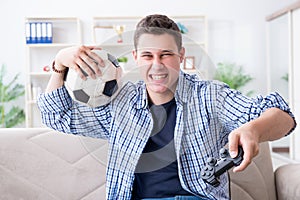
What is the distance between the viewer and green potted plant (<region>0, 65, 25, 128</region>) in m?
5.43

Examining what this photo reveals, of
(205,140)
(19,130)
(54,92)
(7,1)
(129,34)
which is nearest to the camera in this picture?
(129,34)

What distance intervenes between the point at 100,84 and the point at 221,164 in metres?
0.32

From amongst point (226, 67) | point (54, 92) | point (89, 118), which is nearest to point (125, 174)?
point (89, 118)

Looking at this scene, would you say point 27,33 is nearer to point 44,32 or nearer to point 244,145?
point 44,32

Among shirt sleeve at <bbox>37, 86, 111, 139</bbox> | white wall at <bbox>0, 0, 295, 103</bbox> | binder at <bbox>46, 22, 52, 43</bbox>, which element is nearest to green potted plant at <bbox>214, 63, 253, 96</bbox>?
white wall at <bbox>0, 0, 295, 103</bbox>

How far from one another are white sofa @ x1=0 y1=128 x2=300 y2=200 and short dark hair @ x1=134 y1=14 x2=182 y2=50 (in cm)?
74

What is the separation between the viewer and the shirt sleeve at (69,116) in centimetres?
125

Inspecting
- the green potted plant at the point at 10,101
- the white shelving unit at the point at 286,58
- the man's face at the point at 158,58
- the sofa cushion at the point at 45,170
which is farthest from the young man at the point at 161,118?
the green potted plant at the point at 10,101

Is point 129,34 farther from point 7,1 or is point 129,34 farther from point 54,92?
point 7,1

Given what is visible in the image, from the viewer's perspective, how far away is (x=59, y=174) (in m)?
1.59

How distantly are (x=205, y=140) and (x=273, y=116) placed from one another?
0.19m

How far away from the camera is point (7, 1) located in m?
5.72

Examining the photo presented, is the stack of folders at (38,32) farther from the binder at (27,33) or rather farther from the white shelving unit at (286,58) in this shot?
the white shelving unit at (286,58)

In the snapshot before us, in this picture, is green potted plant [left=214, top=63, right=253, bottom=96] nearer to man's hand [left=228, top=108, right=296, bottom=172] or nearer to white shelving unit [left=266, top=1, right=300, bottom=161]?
white shelving unit [left=266, top=1, right=300, bottom=161]
